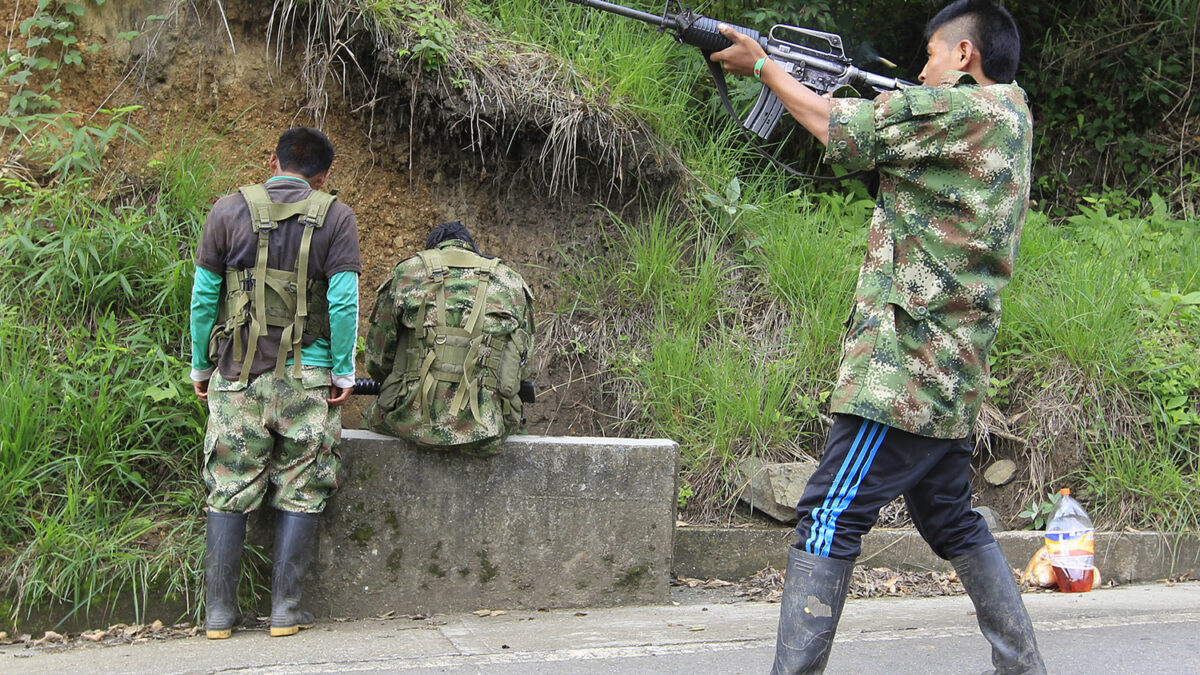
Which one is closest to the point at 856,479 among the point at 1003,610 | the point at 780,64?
the point at 1003,610

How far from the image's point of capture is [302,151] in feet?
12.4

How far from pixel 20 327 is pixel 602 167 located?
10.1 feet

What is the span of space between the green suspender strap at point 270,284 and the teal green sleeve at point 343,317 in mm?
105

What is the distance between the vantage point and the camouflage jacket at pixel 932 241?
261 cm

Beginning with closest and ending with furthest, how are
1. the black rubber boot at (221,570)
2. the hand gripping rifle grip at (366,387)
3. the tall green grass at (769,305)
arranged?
the black rubber boot at (221,570), the hand gripping rifle grip at (366,387), the tall green grass at (769,305)

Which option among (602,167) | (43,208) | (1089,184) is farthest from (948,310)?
(1089,184)

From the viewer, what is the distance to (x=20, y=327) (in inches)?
157

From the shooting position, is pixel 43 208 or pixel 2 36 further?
pixel 2 36

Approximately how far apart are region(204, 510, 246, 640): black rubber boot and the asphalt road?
0.07 m

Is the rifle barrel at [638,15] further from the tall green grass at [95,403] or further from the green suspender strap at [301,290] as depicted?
the tall green grass at [95,403]

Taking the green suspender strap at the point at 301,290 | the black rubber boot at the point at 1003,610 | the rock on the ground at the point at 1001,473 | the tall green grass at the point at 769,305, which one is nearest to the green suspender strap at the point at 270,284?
the green suspender strap at the point at 301,290

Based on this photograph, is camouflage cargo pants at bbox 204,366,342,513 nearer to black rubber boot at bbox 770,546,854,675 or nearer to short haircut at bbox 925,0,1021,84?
black rubber boot at bbox 770,546,854,675

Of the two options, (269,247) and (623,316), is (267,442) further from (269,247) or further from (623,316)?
(623,316)

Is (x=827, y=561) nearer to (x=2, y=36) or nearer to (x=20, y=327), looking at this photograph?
(x=20, y=327)
